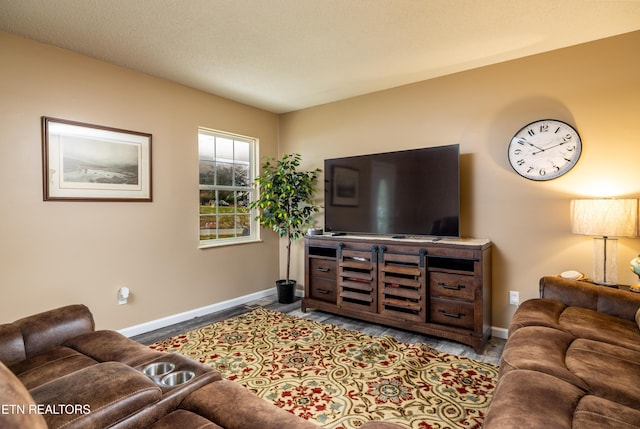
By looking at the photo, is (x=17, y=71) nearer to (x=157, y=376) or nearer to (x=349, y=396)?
(x=157, y=376)

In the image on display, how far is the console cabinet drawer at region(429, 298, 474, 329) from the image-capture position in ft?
9.08

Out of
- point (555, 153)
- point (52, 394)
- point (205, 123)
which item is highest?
point (205, 123)

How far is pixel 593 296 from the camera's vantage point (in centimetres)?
205

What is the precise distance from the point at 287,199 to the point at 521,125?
2.57 metres

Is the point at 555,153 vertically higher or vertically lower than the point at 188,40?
lower

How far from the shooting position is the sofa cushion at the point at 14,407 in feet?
1.96

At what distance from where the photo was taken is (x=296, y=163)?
13.7 feet

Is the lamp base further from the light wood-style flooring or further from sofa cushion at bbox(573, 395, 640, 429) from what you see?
sofa cushion at bbox(573, 395, 640, 429)

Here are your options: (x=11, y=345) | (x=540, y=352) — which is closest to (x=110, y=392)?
(x=11, y=345)

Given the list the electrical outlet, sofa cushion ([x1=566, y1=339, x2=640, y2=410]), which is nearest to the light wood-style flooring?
the electrical outlet

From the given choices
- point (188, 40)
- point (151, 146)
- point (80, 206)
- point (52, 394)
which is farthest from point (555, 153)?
point (80, 206)

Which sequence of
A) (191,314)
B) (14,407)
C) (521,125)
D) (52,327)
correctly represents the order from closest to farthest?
(14,407)
(52,327)
(521,125)
(191,314)

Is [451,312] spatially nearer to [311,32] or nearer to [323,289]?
[323,289]

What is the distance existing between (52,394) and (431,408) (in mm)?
1826
